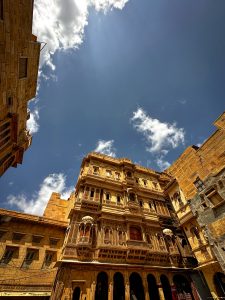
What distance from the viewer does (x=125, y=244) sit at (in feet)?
53.8

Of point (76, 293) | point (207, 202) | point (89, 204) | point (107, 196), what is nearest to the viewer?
point (76, 293)

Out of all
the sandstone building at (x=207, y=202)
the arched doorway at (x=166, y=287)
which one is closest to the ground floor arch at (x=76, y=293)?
the arched doorway at (x=166, y=287)

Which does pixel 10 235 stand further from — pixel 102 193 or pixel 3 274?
pixel 102 193

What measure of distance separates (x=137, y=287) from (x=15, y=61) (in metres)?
19.9

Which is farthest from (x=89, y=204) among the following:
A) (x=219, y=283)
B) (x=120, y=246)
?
(x=219, y=283)

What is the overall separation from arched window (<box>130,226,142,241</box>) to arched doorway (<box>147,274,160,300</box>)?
3412 mm

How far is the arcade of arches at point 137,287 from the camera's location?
13.0m

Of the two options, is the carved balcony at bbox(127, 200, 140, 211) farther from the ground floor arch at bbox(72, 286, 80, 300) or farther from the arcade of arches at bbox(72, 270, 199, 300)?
the ground floor arch at bbox(72, 286, 80, 300)

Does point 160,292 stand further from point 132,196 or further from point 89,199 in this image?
point 89,199

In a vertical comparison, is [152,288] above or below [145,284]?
below

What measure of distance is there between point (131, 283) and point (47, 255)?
350 inches

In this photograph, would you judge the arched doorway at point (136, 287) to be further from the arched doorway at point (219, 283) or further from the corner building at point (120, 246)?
the arched doorway at point (219, 283)

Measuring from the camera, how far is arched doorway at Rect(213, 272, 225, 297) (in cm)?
1380

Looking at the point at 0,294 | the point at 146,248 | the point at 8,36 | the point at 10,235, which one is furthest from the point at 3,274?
the point at 8,36
